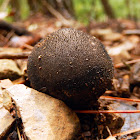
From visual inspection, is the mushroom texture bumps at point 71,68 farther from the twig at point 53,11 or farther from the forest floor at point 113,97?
the twig at point 53,11

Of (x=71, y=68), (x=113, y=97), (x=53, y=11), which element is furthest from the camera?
(x=53, y=11)

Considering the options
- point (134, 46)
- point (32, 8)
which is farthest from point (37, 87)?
point (32, 8)

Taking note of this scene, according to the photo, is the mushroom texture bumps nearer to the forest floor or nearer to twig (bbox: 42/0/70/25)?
the forest floor

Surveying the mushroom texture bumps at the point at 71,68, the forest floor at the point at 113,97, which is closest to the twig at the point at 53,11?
the forest floor at the point at 113,97

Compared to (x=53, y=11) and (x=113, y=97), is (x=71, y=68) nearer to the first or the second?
(x=113, y=97)

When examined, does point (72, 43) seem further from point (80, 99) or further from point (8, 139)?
point (8, 139)

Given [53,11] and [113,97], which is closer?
A: [113,97]

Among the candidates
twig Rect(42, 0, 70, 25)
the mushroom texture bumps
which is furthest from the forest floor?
twig Rect(42, 0, 70, 25)

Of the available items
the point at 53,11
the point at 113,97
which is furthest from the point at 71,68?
the point at 53,11
